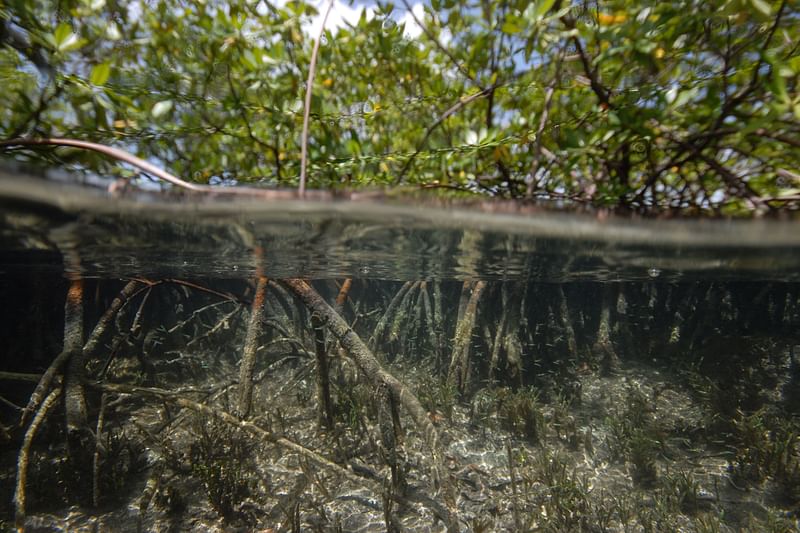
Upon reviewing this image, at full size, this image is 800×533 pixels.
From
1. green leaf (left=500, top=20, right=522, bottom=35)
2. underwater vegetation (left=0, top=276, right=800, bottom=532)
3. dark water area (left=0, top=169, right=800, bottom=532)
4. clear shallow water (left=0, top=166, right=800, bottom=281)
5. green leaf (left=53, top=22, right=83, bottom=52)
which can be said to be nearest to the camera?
green leaf (left=53, top=22, right=83, bottom=52)

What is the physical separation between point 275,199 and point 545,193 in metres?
3.23

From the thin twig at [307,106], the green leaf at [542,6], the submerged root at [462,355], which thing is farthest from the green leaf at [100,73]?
the submerged root at [462,355]

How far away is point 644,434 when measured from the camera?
7.29m

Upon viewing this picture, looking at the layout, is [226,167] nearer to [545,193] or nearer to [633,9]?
[545,193]

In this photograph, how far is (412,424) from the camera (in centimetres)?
776

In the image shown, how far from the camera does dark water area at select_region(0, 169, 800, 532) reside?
14.4 ft

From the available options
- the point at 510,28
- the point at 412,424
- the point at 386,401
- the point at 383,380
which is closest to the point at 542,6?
the point at 510,28

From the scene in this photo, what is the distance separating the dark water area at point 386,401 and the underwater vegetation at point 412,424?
0.05 m

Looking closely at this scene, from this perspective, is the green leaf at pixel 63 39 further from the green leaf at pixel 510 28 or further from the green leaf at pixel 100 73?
the green leaf at pixel 510 28

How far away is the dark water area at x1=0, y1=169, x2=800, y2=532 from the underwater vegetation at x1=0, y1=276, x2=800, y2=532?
0.16 ft

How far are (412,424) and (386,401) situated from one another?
162 centimetres

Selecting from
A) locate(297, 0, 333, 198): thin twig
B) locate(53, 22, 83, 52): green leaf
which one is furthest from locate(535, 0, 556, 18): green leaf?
locate(53, 22, 83, 52): green leaf

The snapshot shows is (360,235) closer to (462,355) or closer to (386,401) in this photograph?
(386,401)

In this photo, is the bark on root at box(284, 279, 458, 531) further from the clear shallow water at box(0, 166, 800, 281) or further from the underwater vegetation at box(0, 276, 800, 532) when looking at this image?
the clear shallow water at box(0, 166, 800, 281)
